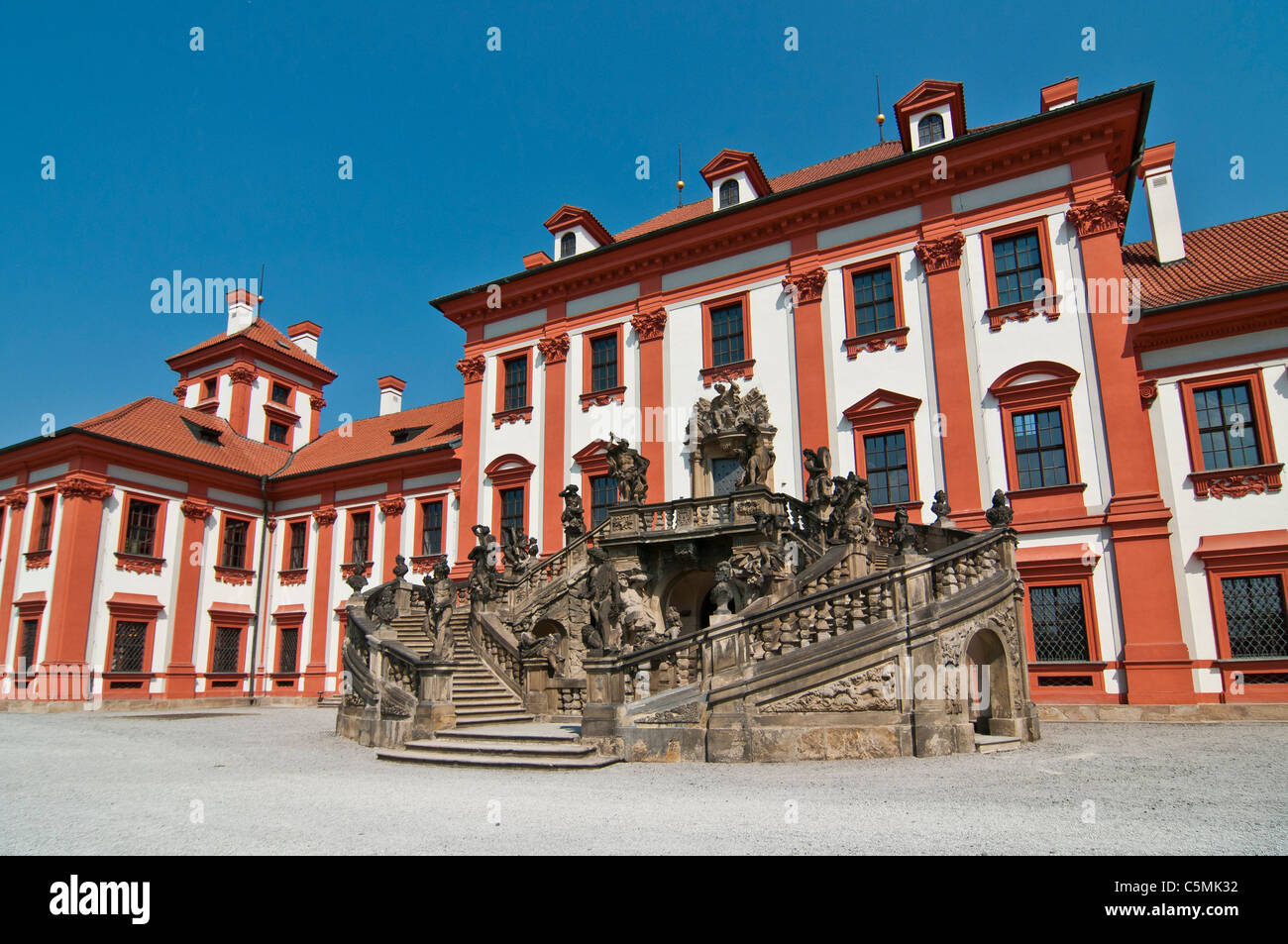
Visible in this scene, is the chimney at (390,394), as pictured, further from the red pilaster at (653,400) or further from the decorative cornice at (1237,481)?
the decorative cornice at (1237,481)

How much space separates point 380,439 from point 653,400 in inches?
608

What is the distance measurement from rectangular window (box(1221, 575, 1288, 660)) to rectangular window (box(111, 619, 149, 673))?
3079 centimetres

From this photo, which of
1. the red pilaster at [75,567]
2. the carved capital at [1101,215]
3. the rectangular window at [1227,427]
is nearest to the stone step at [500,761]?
the rectangular window at [1227,427]

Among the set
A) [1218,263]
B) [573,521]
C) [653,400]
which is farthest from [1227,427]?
[573,521]

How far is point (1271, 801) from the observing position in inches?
262

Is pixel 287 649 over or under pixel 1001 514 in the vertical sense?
under

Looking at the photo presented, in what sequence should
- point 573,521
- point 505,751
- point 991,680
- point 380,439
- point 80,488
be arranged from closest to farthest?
point 505,751 < point 991,680 < point 573,521 < point 80,488 < point 380,439

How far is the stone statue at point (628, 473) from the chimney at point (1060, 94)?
42.8 feet

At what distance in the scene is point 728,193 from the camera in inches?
910

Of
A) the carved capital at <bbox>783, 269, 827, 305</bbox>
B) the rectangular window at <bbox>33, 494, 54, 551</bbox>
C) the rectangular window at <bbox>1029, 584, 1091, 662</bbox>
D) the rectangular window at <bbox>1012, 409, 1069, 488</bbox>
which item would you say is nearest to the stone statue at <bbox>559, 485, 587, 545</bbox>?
the carved capital at <bbox>783, 269, 827, 305</bbox>

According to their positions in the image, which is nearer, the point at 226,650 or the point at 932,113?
the point at 932,113

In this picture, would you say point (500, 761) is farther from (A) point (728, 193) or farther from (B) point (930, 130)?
(B) point (930, 130)

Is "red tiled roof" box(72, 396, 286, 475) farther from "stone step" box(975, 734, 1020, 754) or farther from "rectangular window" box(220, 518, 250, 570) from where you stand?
"stone step" box(975, 734, 1020, 754)

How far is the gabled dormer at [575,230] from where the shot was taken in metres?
25.5
